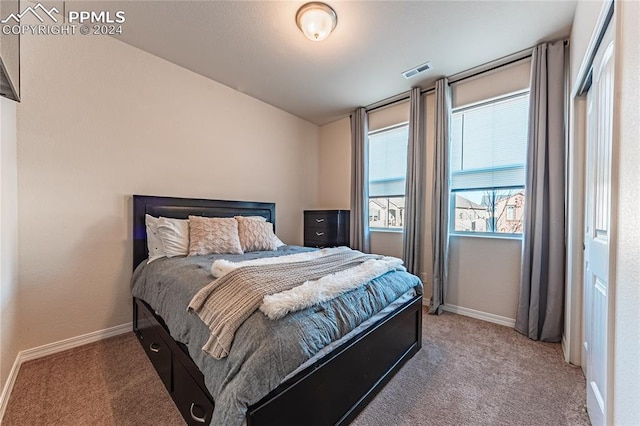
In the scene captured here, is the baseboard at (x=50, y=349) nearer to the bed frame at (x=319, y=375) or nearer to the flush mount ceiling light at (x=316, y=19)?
the bed frame at (x=319, y=375)

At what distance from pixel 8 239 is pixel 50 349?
0.96 m

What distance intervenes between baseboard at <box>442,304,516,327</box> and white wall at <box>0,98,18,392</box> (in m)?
3.60

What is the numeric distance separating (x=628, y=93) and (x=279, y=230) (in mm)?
3438

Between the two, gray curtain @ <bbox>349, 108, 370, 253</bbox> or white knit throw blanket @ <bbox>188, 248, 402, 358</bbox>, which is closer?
white knit throw blanket @ <bbox>188, 248, 402, 358</bbox>

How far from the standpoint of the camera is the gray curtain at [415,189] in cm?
306

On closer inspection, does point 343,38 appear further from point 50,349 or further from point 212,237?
point 50,349

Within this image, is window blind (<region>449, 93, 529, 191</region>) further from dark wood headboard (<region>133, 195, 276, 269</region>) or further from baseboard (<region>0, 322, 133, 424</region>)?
baseboard (<region>0, 322, 133, 424</region>)

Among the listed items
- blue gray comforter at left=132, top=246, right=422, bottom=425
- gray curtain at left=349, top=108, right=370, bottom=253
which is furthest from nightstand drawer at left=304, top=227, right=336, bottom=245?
blue gray comforter at left=132, top=246, right=422, bottom=425

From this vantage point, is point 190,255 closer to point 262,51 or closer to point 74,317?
point 74,317

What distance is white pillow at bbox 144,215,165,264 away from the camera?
2283 millimetres

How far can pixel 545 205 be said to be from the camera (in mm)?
2248

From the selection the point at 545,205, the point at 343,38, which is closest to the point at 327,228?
the point at 343,38

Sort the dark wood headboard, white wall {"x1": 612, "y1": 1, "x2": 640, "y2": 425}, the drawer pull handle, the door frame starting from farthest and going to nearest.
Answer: the dark wood headboard → the door frame → the drawer pull handle → white wall {"x1": 612, "y1": 1, "x2": 640, "y2": 425}

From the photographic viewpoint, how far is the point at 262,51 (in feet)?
8.11
